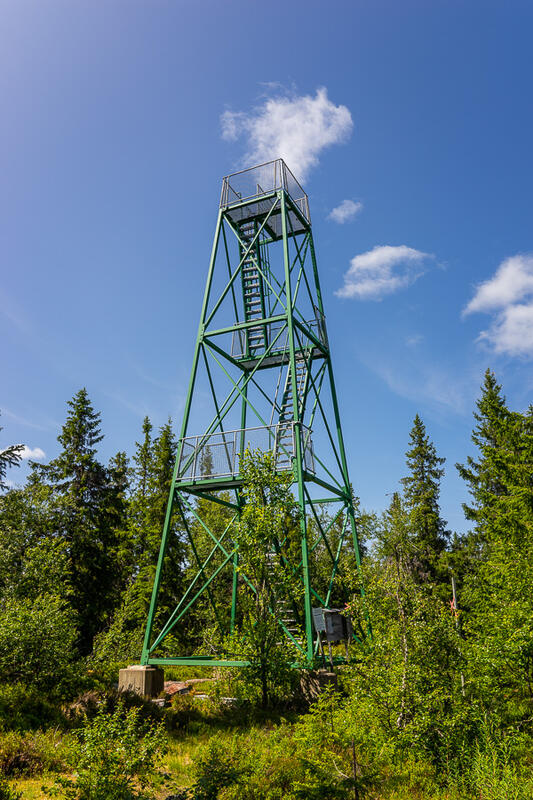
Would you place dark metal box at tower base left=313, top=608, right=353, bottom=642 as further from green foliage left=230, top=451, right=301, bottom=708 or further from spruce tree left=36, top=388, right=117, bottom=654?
spruce tree left=36, top=388, right=117, bottom=654

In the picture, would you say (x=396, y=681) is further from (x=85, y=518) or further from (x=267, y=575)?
(x=85, y=518)

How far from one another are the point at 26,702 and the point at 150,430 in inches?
948

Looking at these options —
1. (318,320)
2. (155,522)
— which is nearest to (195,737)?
(318,320)

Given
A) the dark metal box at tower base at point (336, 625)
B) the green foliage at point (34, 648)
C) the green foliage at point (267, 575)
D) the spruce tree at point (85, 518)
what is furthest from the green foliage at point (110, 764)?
the spruce tree at point (85, 518)

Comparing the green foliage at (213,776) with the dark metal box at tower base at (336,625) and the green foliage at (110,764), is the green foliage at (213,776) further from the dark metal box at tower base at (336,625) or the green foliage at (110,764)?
the dark metal box at tower base at (336,625)

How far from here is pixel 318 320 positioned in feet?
59.1

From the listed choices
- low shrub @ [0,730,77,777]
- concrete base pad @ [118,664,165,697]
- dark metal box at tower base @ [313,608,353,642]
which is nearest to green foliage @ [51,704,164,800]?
low shrub @ [0,730,77,777]

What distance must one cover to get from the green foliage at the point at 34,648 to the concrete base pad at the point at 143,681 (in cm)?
171

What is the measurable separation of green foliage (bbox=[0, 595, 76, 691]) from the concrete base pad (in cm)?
171

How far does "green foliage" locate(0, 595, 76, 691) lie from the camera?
11.7 metres

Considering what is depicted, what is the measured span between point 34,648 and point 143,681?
2797 mm

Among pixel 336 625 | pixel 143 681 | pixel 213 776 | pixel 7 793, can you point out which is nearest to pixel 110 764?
pixel 213 776

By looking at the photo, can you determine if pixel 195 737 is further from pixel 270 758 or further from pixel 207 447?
pixel 207 447

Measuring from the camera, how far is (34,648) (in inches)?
470
